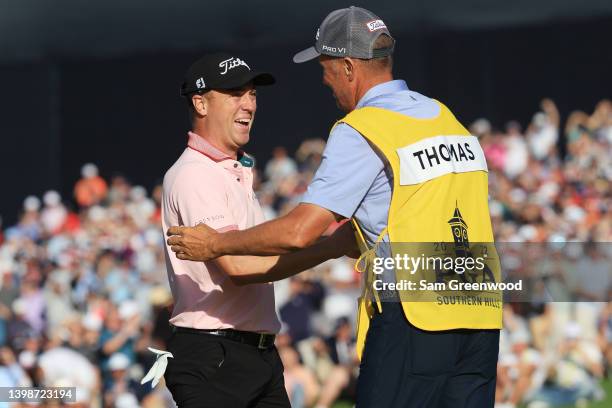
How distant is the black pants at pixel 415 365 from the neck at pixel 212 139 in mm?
1014

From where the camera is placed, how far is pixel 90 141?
15.9m

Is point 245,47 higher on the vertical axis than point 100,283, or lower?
higher

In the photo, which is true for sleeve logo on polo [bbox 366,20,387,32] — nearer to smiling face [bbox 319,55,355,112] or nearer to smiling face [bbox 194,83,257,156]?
smiling face [bbox 319,55,355,112]

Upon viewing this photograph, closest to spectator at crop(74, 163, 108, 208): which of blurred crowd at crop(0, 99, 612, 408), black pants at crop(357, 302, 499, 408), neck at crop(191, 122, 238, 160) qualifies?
blurred crowd at crop(0, 99, 612, 408)

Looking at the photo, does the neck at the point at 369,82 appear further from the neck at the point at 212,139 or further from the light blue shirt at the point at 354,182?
the neck at the point at 212,139

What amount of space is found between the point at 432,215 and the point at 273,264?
0.70 meters

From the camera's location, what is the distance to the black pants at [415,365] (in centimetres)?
333

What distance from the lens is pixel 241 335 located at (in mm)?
3959

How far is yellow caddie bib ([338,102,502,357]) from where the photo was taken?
333 centimetres

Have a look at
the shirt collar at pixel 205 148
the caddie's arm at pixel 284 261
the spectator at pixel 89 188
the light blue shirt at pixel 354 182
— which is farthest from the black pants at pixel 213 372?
the spectator at pixel 89 188

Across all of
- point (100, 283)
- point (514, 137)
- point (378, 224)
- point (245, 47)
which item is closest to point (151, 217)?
point (100, 283)

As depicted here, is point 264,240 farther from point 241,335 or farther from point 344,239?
point 241,335

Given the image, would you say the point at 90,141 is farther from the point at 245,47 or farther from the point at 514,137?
the point at 514,137

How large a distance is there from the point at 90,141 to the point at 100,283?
5214 millimetres
